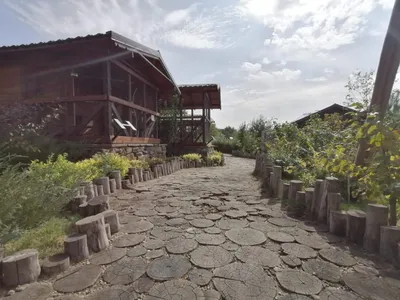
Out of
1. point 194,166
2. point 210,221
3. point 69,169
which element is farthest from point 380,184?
point 194,166

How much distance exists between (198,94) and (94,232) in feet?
34.5

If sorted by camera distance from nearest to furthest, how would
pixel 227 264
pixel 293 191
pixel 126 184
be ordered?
pixel 227 264, pixel 293 191, pixel 126 184

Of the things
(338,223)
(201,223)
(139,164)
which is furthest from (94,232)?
(139,164)

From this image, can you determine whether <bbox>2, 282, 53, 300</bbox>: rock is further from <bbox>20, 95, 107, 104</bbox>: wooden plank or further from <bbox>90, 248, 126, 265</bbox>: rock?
<bbox>20, 95, 107, 104</bbox>: wooden plank

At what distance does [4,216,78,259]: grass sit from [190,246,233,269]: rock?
1213mm

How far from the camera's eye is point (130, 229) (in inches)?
97.7

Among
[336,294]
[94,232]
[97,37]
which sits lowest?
[336,294]

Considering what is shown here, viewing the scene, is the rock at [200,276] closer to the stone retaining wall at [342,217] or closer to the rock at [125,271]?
the rock at [125,271]

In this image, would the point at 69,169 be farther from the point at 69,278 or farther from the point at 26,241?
the point at 69,278

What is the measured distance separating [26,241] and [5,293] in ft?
2.03

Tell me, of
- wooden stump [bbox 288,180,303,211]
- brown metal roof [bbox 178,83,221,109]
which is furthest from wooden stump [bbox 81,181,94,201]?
brown metal roof [bbox 178,83,221,109]

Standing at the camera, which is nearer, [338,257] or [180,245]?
[338,257]

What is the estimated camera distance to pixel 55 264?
1674mm

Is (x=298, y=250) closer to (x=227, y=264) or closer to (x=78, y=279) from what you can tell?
(x=227, y=264)
